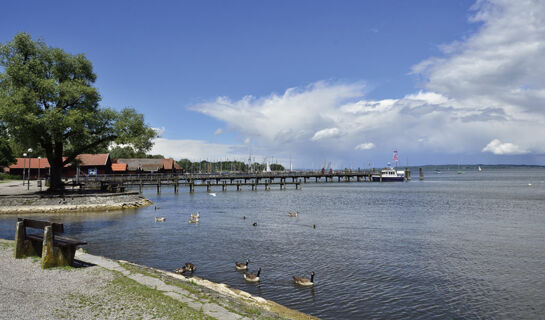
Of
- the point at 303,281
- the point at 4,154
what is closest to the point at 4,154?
the point at 4,154

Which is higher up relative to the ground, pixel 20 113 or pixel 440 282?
pixel 20 113

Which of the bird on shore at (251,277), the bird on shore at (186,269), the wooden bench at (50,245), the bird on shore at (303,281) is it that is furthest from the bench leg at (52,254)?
the bird on shore at (303,281)

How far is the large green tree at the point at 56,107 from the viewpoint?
1299 inches

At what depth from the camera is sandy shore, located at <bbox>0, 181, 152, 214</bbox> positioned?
34469mm

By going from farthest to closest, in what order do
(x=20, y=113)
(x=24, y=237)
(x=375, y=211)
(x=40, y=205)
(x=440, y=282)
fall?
(x=375, y=211) < (x=40, y=205) < (x=20, y=113) < (x=440, y=282) < (x=24, y=237)

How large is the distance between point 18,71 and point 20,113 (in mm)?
4493

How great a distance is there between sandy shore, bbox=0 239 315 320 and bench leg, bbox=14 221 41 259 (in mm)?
690

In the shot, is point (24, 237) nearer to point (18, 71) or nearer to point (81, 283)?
point (81, 283)

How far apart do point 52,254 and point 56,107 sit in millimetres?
28599

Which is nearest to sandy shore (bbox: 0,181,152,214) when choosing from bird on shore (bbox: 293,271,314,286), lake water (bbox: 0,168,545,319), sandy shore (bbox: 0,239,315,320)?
lake water (bbox: 0,168,545,319)

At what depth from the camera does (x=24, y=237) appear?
13.3 metres

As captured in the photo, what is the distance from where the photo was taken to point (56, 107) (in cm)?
3531

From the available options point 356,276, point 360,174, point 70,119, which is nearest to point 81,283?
point 356,276

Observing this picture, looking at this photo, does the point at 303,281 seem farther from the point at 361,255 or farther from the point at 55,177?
the point at 55,177
